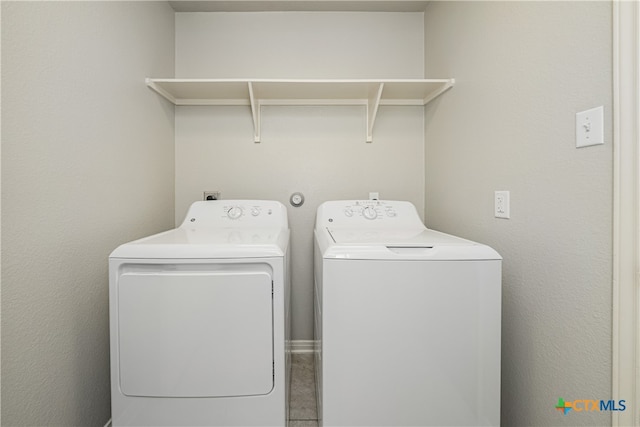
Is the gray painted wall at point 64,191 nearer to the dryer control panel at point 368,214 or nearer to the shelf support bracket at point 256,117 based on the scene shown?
the shelf support bracket at point 256,117

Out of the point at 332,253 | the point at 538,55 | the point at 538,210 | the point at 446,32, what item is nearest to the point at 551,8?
the point at 538,55

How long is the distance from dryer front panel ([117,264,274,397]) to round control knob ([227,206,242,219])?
0.72m

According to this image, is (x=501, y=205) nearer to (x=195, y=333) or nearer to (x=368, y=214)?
(x=368, y=214)

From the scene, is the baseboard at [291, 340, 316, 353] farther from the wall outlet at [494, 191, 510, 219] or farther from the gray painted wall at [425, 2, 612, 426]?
the wall outlet at [494, 191, 510, 219]

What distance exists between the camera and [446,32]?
5.65 feet

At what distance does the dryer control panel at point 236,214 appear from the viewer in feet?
5.64

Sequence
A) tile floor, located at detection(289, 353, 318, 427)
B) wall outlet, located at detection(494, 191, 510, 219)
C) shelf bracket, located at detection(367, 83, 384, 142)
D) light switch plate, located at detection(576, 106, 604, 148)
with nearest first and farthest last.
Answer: light switch plate, located at detection(576, 106, 604, 148) < wall outlet, located at detection(494, 191, 510, 219) < tile floor, located at detection(289, 353, 318, 427) < shelf bracket, located at detection(367, 83, 384, 142)

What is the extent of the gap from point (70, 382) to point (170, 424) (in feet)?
1.47

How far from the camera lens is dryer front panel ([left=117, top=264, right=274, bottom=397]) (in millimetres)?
1016

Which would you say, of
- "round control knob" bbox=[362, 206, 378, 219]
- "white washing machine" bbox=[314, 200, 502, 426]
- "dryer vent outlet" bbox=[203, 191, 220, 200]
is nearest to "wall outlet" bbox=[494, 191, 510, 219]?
"white washing machine" bbox=[314, 200, 502, 426]

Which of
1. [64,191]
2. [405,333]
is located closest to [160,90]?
[64,191]

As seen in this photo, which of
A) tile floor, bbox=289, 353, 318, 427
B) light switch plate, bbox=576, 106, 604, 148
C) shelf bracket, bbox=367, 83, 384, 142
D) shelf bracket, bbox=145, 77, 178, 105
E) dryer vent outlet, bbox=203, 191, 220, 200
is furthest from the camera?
dryer vent outlet, bbox=203, 191, 220, 200

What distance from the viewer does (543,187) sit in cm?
102

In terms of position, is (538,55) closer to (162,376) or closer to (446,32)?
(446,32)
